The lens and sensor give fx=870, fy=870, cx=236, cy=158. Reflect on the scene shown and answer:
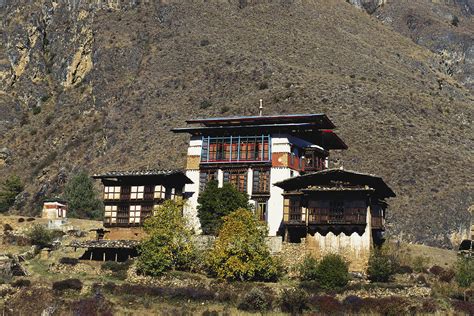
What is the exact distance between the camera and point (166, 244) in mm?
75875

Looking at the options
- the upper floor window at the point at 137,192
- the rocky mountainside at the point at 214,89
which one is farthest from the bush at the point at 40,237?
the rocky mountainside at the point at 214,89

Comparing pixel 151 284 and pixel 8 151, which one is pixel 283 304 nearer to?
pixel 151 284

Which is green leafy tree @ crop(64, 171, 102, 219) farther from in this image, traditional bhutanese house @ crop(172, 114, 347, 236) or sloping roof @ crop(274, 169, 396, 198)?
sloping roof @ crop(274, 169, 396, 198)

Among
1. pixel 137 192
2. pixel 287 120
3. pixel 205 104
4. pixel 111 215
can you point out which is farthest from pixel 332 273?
pixel 205 104

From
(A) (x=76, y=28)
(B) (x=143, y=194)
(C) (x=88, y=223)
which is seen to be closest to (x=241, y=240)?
(B) (x=143, y=194)

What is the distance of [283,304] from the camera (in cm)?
6406

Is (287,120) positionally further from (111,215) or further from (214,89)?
(214,89)

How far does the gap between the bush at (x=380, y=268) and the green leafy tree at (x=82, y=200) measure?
51.9 meters

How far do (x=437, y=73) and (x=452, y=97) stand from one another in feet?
83.6

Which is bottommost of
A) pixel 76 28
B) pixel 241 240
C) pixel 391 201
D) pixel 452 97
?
pixel 241 240

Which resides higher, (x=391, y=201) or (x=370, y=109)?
(x=370, y=109)

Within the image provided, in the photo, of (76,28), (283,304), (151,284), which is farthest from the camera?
(76,28)

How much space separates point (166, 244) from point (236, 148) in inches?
569

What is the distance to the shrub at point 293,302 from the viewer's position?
63281 mm
